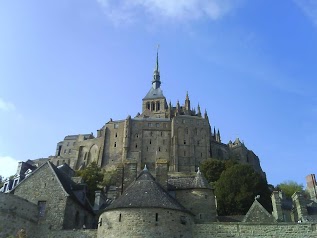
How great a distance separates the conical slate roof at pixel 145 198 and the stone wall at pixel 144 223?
0.90 feet

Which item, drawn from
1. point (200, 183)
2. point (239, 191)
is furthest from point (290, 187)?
point (200, 183)

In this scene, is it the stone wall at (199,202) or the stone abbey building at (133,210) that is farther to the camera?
the stone wall at (199,202)

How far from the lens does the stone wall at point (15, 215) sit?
28094mm

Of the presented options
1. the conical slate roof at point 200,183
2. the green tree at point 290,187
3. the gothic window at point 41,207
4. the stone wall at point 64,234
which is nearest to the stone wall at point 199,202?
the conical slate roof at point 200,183

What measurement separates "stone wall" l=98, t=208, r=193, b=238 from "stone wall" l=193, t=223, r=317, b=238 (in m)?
1.57

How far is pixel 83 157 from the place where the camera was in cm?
11994

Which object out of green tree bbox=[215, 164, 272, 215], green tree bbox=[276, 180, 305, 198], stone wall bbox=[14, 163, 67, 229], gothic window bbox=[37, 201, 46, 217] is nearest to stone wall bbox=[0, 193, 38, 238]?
gothic window bbox=[37, 201, 46, 217]

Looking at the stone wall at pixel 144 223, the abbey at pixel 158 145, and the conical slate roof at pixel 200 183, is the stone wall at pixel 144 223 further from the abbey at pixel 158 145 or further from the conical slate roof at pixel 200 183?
the abbey at pixel 158 145

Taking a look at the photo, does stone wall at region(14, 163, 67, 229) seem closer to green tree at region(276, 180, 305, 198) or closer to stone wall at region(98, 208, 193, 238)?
stone wall at region(98, 208, 193, 238)

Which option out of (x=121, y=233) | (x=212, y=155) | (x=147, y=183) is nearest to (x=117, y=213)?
(x=121, y=233)

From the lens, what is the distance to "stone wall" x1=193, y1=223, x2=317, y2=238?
26.7 meters

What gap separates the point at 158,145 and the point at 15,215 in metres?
82.7

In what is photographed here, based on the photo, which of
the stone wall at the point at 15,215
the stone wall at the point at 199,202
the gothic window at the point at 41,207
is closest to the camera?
the stone wall at the point at 15,215

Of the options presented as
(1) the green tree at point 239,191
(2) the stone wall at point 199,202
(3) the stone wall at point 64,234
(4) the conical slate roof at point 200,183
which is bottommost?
(3) the stone wall at point 64,234
